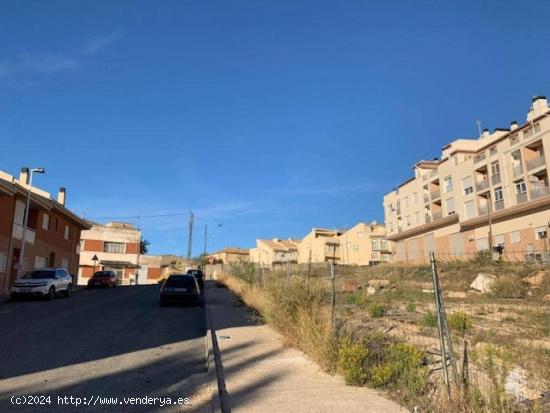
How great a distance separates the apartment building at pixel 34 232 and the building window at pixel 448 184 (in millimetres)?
42051

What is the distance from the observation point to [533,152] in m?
42.6

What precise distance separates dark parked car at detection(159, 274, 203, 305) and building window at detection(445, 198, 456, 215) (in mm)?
42005

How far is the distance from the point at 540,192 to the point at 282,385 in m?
41.6

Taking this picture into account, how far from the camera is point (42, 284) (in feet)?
76.4

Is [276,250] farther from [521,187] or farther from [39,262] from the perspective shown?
[39,262]

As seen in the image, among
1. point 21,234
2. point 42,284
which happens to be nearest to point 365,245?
point 21,234

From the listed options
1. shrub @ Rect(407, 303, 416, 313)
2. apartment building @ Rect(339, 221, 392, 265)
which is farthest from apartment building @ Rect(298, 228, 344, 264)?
shrub @ Rect(407, 303, 416, 313)

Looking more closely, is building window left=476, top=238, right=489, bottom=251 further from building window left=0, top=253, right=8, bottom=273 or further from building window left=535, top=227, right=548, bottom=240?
building window left=0, top=253, right=8, bottom=273

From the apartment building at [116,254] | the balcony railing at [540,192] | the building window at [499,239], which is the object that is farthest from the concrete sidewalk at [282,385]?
the apartment building at [116,254]

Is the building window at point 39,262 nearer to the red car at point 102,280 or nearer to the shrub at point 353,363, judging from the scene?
the red car at point 102,280

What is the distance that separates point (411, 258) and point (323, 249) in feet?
108

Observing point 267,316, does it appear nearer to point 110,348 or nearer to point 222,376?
point 110,348

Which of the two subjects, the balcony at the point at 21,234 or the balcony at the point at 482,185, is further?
the balcony at the point at 482,185

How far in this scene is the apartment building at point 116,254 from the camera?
2562 inches
